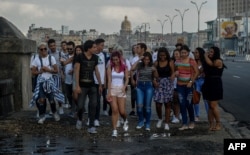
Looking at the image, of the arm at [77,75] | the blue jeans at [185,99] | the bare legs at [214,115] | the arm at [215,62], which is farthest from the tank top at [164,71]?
the arm at [77,75]

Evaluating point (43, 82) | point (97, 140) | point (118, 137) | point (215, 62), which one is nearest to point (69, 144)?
point (97, 140)

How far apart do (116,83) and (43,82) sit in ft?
6.87

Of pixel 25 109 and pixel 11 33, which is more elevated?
pixel 11 33

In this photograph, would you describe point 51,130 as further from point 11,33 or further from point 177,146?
point 11,33

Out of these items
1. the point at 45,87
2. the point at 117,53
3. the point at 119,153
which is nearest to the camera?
the point at 119,153

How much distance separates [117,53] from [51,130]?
206cm

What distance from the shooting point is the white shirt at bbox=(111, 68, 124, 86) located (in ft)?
36.4

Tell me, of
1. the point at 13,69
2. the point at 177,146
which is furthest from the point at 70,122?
the point at 177,146

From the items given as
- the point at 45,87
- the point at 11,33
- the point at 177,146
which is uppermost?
the point at 11,33

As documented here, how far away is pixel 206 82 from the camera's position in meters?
11.6

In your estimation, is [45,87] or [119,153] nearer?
[119,153]

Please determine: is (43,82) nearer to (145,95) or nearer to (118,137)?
(145,95)

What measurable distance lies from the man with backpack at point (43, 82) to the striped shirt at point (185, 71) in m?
2.76

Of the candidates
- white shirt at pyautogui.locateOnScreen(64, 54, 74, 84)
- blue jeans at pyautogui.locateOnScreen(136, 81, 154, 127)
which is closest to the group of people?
blue jeans at pyautogui.locateOnScreen(136, 81, 154, 127)
